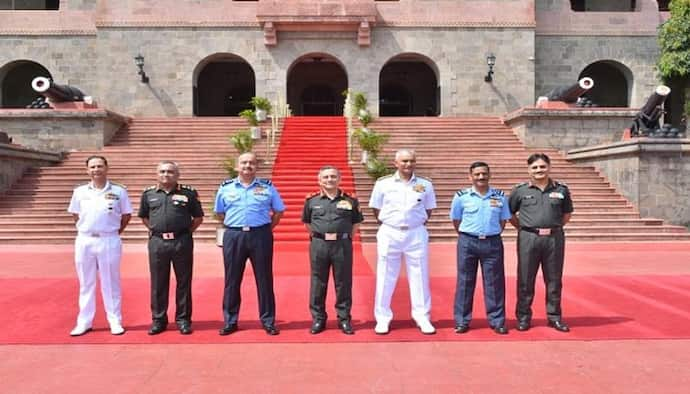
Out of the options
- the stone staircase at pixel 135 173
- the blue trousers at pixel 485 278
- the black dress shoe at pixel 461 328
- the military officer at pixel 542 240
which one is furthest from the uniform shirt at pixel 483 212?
the stone staircase at pixel 135 173

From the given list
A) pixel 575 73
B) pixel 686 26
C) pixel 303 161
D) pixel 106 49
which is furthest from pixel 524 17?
pixel 106 49

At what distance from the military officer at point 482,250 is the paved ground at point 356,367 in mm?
453

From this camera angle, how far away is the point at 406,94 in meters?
29.7

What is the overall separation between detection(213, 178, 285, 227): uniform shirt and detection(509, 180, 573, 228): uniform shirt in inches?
105

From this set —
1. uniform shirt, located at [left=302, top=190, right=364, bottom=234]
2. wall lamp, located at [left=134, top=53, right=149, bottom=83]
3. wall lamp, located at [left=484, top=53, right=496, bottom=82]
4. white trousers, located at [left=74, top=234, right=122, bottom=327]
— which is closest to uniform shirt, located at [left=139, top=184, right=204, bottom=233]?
white trousers, located at [left=74, top=234, right=122, bottom=327]

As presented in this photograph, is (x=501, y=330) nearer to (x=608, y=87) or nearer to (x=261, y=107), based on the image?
(x=261, y=107)

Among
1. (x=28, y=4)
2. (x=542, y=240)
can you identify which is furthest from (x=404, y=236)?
(x=28, y=4)

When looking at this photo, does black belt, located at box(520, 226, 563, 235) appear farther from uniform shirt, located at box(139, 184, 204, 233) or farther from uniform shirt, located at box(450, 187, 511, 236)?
uniform shirt, located at box(139, 184, 204, 233)

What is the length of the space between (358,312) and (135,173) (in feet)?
37.7

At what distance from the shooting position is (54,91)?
1775 cm

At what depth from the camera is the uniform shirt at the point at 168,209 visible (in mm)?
5289

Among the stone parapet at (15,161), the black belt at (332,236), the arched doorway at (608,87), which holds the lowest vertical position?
the black belt at (332,236)

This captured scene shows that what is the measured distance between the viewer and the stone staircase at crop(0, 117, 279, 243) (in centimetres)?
1288

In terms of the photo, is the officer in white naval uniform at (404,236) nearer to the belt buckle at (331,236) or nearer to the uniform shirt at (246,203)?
the belt buckle at (331,236)
